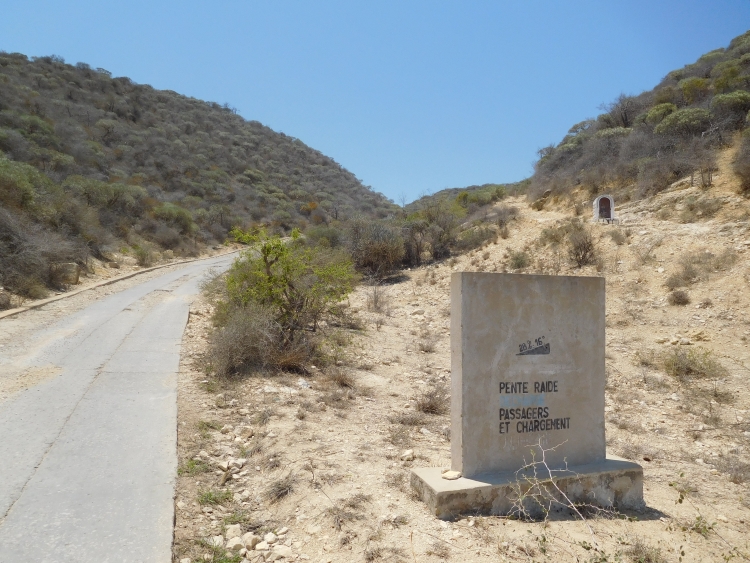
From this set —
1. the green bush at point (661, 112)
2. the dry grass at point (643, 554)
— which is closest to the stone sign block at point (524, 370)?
the dry grass at point (643, 554)

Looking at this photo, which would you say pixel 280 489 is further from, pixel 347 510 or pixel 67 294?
pixel 67 294

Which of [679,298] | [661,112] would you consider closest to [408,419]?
[679,298]

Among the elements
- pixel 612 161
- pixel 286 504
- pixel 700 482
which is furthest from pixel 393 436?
pixel 612 161

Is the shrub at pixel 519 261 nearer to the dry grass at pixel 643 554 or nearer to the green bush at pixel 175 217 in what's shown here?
the dry grass at pixel 643 554

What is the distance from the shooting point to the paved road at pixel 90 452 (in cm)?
363

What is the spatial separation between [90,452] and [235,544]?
213 cm

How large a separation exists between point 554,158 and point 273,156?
134 feet

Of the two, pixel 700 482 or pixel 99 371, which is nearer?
pixel 700 482

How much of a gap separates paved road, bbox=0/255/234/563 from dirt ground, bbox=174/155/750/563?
253mm

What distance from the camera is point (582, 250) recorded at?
17.0 metres

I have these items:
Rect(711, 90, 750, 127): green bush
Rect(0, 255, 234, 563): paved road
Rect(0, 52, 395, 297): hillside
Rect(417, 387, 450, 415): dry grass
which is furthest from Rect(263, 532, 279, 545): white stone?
Rect(711, 90, 750, 127): green bush

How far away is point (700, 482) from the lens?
17.7ft

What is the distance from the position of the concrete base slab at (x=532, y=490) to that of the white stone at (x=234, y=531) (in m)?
1.46

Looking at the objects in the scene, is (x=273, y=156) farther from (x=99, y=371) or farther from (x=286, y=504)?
(x=286, y=504)
